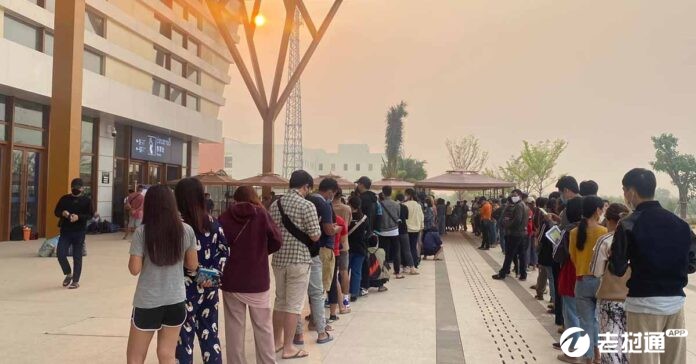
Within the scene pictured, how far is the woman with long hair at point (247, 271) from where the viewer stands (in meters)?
4.11

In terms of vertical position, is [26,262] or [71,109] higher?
[71,109]

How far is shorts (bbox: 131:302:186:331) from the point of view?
11.0 feet

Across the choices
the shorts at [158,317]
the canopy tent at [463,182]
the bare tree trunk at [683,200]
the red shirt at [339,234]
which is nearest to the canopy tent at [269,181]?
the canopy tent at [463,182]

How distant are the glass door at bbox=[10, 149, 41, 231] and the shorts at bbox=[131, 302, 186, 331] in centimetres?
1459

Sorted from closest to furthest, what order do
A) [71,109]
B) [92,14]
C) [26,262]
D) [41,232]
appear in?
1. [26,262]
2. [71,109]
3. [41,232]
4. [92,14]

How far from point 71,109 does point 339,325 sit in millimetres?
8987

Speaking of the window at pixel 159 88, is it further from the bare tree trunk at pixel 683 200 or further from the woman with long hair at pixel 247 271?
the bare tree trunk at pixel 683 200

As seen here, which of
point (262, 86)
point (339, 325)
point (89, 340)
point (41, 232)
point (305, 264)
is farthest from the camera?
point (262, 86)

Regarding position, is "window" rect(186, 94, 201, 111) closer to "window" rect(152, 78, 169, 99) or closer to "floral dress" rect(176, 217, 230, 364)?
"window" rect(152, 78, 169, 99)

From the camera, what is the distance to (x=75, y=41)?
11812 mm

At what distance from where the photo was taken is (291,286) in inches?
188

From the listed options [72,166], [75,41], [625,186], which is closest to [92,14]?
[75,41]

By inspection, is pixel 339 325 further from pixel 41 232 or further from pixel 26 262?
pixel 41 232

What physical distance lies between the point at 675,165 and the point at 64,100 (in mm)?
46146
